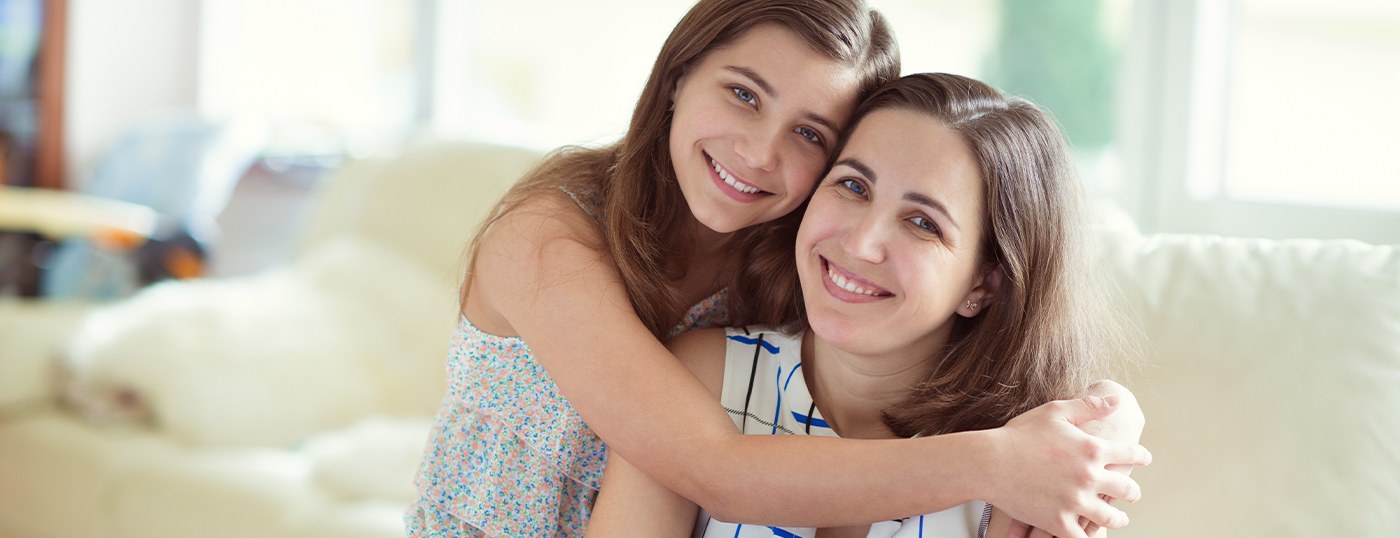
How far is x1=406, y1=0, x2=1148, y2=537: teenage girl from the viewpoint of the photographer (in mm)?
1190

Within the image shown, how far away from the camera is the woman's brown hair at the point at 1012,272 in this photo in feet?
4.13

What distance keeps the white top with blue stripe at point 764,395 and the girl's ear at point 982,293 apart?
212 millimetres

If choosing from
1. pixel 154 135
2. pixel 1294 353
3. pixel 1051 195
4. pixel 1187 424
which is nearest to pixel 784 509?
pixel 1051 195

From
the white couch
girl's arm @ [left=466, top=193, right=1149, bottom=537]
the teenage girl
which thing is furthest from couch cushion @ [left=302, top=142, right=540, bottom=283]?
girl's arm @ [left=466, top=193, right=1149, bottom=537]

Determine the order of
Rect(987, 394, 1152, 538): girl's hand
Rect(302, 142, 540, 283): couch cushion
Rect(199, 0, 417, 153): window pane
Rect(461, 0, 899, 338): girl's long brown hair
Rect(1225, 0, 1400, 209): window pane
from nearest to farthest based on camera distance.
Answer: Rect(987, 394, 1152, 538): girl's hand
Rect(461, 0, 899, 338): girl's long brown hair
Rect(1225, 0, 1400, 209): window pane
Rect(302, 142, 540, 283): couch cushion
Rect(199, 0, 417, 153): window pane

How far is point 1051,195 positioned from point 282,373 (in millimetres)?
1719

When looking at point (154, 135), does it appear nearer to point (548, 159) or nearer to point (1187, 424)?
point (548, 159)

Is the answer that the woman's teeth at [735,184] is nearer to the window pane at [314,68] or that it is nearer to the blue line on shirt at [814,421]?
the blue line on shirt at [814,421]

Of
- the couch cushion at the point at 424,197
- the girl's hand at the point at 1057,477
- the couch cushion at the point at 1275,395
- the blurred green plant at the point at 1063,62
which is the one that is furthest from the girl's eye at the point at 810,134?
the blurred green plant at the point at 1063,62

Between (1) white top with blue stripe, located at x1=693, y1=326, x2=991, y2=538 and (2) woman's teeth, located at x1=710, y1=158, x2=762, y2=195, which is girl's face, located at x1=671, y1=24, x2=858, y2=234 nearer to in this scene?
(2) woman's teeth, located at x1=710, y1=158, x2=762, y2=195

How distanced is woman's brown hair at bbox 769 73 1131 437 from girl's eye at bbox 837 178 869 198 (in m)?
0.09

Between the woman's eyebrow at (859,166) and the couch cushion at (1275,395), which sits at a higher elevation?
the woman's eyebrow at (859,166)

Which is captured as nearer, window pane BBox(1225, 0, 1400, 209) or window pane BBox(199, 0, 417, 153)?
window pane BBox(1225, 0, 1400, 209)

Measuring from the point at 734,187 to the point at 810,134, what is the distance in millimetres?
107
